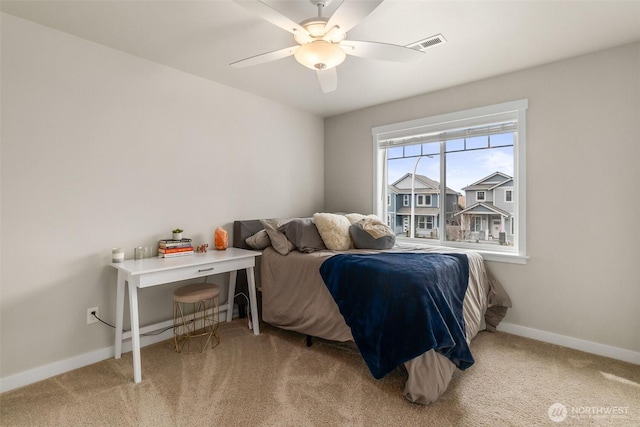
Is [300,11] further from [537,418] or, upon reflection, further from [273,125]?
[537,418]

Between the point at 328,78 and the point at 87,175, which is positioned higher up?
the point at 328,78

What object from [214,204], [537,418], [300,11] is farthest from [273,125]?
[537,418]

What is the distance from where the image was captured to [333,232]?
9.10 ft

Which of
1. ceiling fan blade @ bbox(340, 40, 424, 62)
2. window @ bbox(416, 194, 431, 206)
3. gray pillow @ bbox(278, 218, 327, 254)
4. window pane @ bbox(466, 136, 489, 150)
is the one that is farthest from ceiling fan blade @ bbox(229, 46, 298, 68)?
window @ bbox(416, 194, 431, 206)

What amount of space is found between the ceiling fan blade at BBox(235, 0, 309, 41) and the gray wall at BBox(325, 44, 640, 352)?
211cm

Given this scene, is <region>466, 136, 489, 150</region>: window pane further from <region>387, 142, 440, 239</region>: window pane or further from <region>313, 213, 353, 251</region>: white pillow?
<region>313, 213, 353, 251</region>: white pillow

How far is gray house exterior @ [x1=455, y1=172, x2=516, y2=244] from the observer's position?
2934 mm

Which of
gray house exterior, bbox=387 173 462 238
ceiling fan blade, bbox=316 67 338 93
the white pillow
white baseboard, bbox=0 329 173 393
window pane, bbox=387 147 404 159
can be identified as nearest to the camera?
white baseboard, bbox=0 329 173 393

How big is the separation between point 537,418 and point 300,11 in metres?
2.70

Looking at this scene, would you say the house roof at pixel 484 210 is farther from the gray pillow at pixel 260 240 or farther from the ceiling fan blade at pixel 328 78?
the gray pillow at pixel 260 240

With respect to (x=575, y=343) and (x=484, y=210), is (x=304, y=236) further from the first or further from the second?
(x=575, y=343)

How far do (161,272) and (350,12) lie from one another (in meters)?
1.97

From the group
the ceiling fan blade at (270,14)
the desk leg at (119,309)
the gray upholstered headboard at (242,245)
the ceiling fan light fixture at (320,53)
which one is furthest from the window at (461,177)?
the desk leg at (119,309)

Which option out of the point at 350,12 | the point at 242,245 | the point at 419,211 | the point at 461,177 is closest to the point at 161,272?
the point at 242,245
